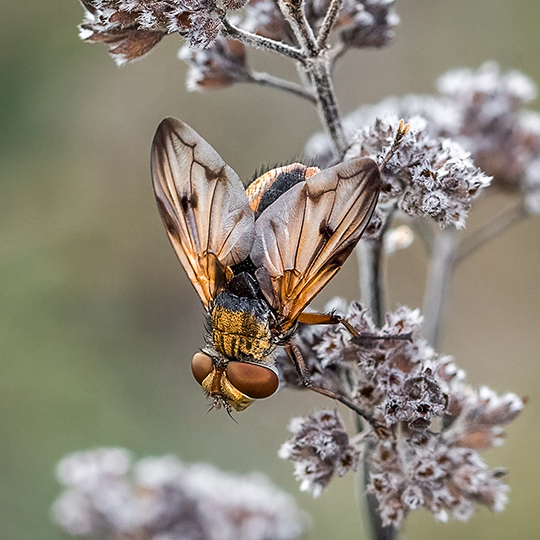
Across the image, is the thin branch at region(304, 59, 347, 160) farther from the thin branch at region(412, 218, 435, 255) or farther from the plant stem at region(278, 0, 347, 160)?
the thin branch at region(412, 218, 435, 255)

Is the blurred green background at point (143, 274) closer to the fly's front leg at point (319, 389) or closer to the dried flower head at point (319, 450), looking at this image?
the dried flower head at point (319, 450)

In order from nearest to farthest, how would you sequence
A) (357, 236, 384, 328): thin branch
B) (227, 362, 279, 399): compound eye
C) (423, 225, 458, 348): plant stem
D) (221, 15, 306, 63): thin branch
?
(221, 15, 306, 63): thin branch, (227, 362, 279, 399): compound eye, (357, 236, 384, 328): thin branch, (423, 225, 458, 348): plant stem

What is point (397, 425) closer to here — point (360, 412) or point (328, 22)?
point (360, 412)

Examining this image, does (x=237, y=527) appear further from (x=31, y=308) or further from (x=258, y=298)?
(x=31, y=308)

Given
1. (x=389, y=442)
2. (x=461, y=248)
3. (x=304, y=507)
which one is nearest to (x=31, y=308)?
(x=304, y=507)

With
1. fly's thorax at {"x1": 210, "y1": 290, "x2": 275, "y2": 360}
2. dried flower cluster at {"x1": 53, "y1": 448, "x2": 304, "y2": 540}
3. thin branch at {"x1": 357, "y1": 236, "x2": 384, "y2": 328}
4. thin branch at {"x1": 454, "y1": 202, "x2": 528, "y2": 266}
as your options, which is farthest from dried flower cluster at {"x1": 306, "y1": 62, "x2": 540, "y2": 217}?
dried flower cluster at {"x1": 53, "y1": 448, "x2": 304, "y2": 540}

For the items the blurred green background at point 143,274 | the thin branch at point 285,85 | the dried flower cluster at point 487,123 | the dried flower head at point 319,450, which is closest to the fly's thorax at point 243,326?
the dried flower head at point 319,450
